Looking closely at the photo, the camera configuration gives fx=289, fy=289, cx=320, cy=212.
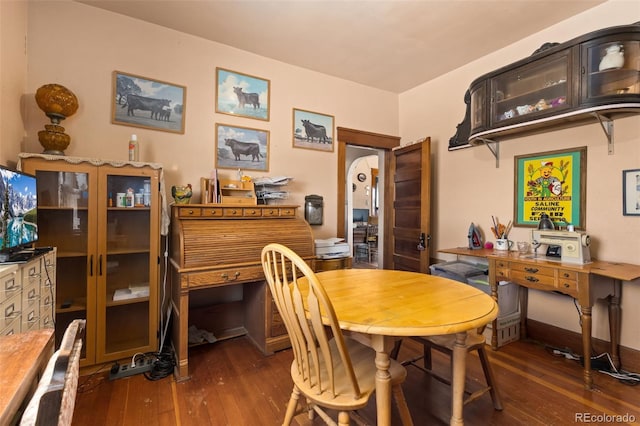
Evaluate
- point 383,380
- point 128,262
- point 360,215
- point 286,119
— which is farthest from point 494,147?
point 360,215

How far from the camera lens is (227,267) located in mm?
2201

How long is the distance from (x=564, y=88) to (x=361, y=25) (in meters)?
1.66

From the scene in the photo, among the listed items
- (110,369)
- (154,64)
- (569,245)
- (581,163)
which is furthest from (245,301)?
(581,163)

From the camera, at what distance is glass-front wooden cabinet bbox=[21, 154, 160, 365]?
202 cm

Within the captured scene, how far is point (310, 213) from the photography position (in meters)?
3.29

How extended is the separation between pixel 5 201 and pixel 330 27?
252cm

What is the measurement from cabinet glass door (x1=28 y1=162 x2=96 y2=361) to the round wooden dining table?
182 cm

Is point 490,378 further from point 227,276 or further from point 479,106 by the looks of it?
point 479,106

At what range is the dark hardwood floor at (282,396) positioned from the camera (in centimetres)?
166

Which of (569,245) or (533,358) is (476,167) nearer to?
(569,245)

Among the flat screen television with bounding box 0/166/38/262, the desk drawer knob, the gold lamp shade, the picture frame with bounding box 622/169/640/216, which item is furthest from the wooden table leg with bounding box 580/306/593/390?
the gold lamp shade

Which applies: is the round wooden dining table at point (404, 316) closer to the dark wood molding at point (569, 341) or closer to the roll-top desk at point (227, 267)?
the roll-top desk at point (227, 267)

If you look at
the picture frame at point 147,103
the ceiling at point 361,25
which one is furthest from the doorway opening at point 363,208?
the picture frame at point 147,103

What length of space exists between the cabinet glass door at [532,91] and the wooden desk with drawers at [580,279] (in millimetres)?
1151
